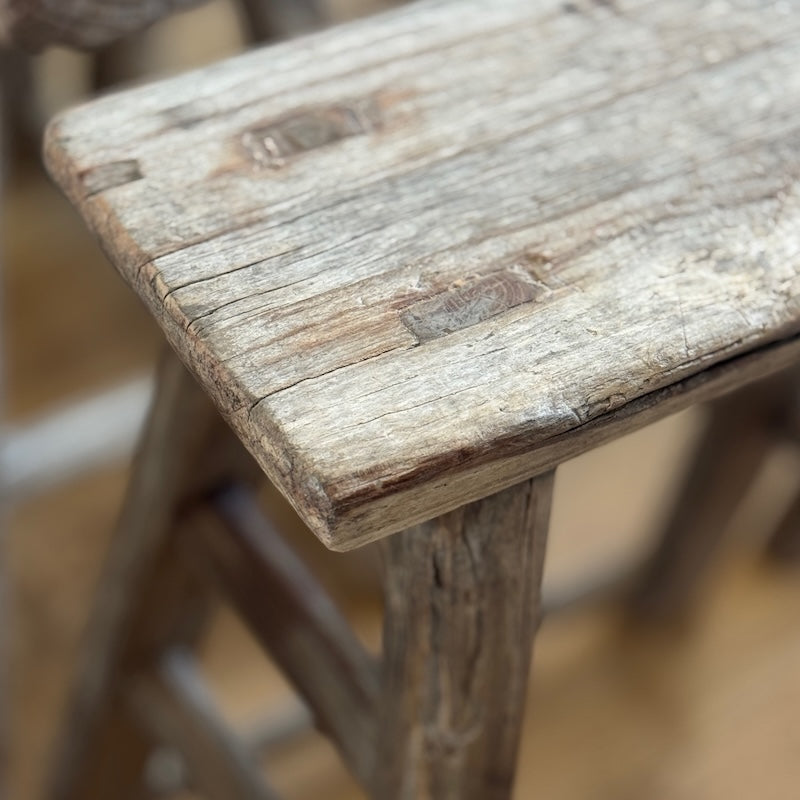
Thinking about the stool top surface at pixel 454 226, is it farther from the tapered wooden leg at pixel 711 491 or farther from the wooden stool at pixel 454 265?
the tapered wooden leg at pixel 711 491

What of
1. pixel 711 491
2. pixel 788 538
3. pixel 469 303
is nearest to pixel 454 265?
pixel 469 303

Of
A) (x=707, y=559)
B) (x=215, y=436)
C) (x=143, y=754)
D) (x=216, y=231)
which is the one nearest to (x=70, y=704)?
(x=143, y=754)

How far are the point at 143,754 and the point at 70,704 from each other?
9 centimetres

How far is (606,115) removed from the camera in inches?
21.1

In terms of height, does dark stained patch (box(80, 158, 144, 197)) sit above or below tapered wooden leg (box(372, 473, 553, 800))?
above

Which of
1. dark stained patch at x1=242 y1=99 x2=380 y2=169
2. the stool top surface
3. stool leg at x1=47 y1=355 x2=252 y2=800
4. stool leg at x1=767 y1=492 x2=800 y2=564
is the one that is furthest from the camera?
stool leg at x1=767 y1=492 x2=800 y2=564

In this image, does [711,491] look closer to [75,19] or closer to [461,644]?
[461,644]

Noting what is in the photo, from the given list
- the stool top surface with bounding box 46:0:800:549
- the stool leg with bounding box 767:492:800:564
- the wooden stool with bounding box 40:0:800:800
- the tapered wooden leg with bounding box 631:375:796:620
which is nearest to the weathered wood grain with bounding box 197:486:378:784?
the wooden stool with bounding box 40:0:800:800

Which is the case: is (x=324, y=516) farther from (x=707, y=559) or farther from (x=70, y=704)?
(x=707, y=559)

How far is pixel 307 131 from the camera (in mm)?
527

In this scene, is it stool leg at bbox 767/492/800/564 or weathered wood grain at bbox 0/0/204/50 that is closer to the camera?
weathered wood grain at bbox 0/0/204/50

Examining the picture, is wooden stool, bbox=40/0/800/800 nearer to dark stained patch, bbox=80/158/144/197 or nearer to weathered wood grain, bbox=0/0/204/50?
dark stained patch, bbox=80/158/144/197

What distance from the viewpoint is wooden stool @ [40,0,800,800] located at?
41 centimetres

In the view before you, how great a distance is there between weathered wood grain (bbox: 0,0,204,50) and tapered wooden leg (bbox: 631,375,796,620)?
0.69 m
